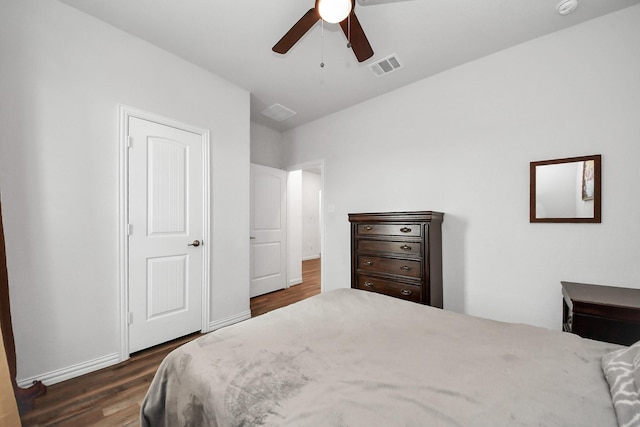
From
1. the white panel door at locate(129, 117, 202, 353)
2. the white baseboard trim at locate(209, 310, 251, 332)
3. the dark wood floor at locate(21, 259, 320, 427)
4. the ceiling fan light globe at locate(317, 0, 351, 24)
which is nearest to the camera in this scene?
the ceiling fan light globe at locate(317, 0, 351, 24)

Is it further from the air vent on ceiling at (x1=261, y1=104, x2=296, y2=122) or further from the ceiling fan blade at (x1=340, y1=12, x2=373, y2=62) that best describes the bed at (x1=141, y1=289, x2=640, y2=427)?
the air vent on ceiling at (x1=261, y1=104, x2=296, y2=122)

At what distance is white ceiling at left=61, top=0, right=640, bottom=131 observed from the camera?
1855 millimetres

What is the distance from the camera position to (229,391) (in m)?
0.79

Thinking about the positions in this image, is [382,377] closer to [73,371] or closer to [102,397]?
[102,397]

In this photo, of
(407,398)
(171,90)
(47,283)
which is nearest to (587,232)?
(407,398)

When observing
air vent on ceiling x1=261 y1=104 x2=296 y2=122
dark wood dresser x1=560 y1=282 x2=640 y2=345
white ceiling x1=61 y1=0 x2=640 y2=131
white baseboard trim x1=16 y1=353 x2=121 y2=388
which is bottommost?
white baseboard trim x1=16 y1=353 x2=121 y2=388

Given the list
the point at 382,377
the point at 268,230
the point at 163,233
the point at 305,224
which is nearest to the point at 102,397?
the point at 163,233

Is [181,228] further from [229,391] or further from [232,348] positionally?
[229,391]

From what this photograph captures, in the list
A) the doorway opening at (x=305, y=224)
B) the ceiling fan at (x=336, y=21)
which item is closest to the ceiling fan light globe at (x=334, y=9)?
the ceiling fan at (x=336, y=21)

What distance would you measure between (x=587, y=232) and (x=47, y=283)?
156 inches

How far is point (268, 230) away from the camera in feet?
13.3

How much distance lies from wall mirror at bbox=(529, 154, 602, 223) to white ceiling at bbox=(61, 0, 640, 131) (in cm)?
110

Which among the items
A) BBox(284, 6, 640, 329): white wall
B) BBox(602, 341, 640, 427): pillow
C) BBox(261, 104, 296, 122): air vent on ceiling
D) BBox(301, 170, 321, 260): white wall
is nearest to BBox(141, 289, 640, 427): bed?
BBox(602, 341, 640, 427): pillow

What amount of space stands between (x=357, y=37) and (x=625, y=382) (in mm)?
1918
